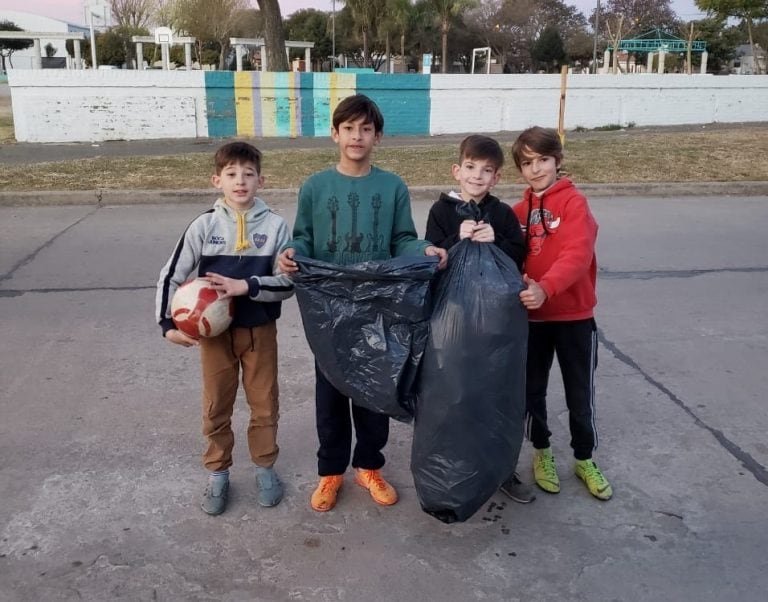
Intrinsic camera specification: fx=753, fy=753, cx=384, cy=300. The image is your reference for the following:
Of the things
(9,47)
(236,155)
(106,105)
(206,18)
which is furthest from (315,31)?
(236,155)

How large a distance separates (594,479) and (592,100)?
18.0 m

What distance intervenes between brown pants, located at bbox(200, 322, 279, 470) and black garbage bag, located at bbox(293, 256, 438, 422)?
1.28ft

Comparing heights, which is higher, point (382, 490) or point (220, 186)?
point (220, 186)

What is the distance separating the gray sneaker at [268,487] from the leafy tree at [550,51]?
49785mm

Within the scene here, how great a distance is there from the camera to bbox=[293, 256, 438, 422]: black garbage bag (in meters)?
2.45

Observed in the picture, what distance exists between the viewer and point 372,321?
8.23ft

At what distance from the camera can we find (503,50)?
5972 cm

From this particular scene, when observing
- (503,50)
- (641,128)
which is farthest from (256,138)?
(503,50)

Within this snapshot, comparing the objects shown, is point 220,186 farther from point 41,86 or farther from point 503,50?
point 503,50

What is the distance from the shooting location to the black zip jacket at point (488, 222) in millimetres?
2738

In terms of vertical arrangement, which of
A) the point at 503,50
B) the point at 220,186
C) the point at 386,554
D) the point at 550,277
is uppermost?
the point at 503,50

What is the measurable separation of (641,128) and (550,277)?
60.7 ft

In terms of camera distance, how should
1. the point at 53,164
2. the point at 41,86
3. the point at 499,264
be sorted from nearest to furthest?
the point at 499,264 < the point at 53,164 < the point at 41,86

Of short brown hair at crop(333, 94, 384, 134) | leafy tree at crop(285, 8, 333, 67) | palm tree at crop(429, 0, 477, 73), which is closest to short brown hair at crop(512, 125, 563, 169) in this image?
short brown hair at crop(333, 94, 384, 134)
